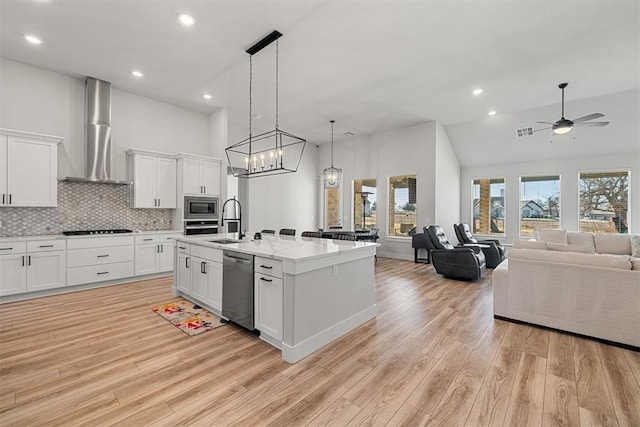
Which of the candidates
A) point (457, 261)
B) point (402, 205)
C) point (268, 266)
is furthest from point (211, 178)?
point (457, 261)

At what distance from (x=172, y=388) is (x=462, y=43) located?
498 cm

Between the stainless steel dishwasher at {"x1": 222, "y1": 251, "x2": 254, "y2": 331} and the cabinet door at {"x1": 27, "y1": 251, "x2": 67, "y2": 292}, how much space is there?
302 centimetres

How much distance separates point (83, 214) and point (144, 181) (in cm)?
112

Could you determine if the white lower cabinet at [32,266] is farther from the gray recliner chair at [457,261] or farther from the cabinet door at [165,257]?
the gray recliner chair at [457,261]

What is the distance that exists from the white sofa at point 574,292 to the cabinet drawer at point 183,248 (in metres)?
4.08

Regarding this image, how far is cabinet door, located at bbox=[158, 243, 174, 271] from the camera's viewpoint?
5.38 metres

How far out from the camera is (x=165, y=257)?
5438mm

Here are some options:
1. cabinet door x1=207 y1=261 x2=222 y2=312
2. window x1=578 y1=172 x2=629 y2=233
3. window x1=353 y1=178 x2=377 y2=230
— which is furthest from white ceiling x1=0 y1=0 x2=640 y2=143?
window x1=353 y1=178 x2=377 y2=230

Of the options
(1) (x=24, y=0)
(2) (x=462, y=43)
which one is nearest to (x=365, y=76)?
(2) (x=462, y=43)

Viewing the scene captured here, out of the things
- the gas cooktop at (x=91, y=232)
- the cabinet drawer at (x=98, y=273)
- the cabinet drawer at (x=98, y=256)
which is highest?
the gas cooktop at (x=91, y=232)

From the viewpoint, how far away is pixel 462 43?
377 cm

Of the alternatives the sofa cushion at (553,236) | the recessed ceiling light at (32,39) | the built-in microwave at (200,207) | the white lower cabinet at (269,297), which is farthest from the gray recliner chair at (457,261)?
the recessed ceiling light at (32,39)

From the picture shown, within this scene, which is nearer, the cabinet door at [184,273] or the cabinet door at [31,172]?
the cabinet door at [184,273]

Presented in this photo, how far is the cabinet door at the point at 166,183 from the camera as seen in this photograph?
560cm
